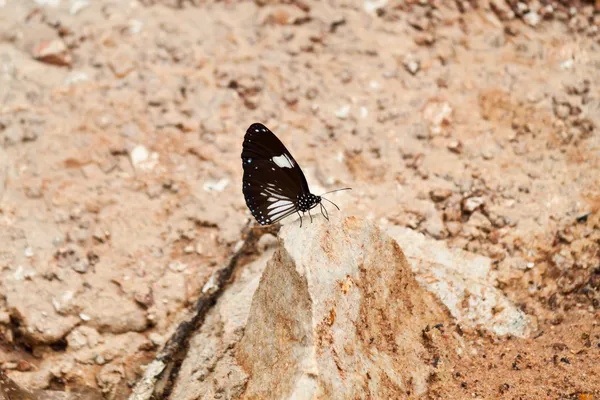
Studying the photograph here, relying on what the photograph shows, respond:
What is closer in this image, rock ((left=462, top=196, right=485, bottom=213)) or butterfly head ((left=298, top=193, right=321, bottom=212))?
butterfly head ((left=298, top=193, right=321, bottom=212))

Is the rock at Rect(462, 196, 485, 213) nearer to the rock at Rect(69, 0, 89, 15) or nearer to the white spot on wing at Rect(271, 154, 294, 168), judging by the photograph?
the white spot on wing at Rect(271, 154, 294, 168)

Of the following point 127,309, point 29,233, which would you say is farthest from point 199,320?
point 29,233

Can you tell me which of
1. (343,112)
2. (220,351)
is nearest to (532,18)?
(343,112)

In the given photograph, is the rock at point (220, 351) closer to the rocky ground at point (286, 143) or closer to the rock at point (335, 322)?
the rock at point (335, 322)

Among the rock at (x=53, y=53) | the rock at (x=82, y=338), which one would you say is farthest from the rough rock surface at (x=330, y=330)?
the rock at (x=53, y=53)

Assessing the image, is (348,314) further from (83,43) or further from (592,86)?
(83,43)

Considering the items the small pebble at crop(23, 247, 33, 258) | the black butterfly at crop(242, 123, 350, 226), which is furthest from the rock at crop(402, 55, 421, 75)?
the small pebble at crop(23, 247, 33, 258)

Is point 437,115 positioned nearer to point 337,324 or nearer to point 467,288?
point 467,288
